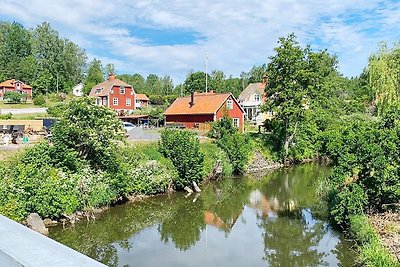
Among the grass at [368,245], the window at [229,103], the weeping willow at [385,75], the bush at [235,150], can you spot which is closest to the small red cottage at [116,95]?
the window at [229,103]

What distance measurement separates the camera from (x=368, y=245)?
11078 millimetres

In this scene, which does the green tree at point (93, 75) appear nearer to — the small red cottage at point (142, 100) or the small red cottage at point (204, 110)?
the small red cottage at point (142, 100)

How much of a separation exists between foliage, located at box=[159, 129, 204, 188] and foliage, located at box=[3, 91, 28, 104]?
146 feet

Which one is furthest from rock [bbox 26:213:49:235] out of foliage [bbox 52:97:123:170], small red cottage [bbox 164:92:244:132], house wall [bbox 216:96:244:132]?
house wall [bbox 216:96:244:132]

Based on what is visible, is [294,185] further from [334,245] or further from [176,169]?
[334,245]

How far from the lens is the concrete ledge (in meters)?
1.71

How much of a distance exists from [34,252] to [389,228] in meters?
12.6

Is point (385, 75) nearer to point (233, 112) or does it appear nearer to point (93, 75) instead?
point (233, 112)

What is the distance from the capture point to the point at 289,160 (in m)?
35.4

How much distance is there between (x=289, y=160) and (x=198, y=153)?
1446 centimetres

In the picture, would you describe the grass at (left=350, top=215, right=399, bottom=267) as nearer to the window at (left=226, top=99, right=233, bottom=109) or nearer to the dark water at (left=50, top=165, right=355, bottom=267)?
the dark water at (left=50, top=165, right=355, bottom=267)

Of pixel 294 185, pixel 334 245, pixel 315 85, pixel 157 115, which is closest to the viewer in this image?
pixel 334 245

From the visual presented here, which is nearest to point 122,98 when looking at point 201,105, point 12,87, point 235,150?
point 201,105

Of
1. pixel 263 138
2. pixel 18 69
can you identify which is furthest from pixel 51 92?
pixel 263 138
